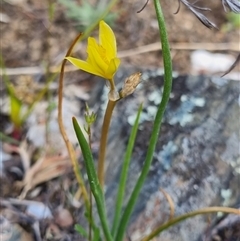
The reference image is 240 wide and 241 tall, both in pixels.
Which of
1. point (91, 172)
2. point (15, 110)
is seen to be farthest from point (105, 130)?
point (15, 110)

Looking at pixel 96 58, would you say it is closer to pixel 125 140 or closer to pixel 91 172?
pixel 91 172

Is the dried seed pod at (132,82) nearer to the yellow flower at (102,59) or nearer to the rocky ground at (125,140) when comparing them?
the yellow flower at (102,59)

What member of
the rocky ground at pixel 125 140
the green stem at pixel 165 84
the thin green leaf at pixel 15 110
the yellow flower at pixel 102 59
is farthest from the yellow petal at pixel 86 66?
the thin green leaf at pixel 15 110

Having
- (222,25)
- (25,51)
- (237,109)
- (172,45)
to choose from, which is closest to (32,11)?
(25,51)

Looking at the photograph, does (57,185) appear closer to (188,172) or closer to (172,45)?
(188,172)

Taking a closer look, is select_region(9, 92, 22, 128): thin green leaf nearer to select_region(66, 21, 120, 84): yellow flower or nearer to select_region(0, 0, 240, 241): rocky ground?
select_region(0, 0, 240, 241): rocky ground

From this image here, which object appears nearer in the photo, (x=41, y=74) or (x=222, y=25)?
(x=41, y=74)

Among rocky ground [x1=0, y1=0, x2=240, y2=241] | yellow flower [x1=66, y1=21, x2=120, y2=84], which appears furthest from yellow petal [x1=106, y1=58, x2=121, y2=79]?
rocky ground [x1=0, y1=0, x2=240, y2=241]
